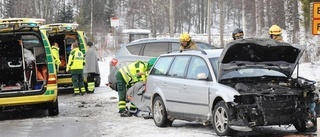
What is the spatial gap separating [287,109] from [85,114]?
21.0ft

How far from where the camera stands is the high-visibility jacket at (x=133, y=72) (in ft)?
46.6

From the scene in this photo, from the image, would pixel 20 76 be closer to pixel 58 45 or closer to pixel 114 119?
pixel 114 119

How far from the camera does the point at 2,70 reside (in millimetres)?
16297

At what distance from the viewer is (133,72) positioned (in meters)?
14.3

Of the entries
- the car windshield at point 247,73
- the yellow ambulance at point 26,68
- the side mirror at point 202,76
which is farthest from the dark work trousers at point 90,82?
the side mirror at point 202,76

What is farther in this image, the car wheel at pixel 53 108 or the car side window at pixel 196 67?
the car wheel at pixel 53 108

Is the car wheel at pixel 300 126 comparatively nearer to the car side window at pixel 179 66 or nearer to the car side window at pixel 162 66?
the car side window at pixel 179 66

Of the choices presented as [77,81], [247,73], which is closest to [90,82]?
[77,81]

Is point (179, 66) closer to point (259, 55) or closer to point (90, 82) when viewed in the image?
point (259, 55)

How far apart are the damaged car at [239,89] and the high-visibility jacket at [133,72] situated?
1.87 m

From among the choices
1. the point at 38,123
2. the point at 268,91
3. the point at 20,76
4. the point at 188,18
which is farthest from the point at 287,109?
the point at 188,18

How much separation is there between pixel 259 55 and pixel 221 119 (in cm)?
133

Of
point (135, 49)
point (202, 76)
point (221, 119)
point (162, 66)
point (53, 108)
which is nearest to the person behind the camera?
point (221, 119)

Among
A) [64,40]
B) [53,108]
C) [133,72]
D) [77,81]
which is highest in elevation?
[64,40]
